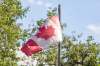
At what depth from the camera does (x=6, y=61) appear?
108ft

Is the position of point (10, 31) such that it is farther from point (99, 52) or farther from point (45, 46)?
point (99, 52)

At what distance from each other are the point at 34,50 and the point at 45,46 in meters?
0.55

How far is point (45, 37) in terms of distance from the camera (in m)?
20.1

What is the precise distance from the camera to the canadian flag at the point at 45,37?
66.0ft

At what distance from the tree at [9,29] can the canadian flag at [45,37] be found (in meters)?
A: 12.3

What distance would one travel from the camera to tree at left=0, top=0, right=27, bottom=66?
107 feet

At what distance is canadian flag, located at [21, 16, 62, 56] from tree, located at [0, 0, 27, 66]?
12288 mm

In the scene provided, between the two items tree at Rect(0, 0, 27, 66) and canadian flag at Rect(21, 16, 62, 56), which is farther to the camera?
tree at Rect(0, 0, 27, 66)

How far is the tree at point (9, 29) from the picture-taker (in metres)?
32.7

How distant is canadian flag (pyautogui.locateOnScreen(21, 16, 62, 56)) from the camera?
66.0ft

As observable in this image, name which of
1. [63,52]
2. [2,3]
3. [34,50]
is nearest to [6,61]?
[2,3]

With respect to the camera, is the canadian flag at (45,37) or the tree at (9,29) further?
the tree at (9,29)

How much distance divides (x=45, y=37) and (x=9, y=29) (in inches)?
511

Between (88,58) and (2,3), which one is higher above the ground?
(2,3)
